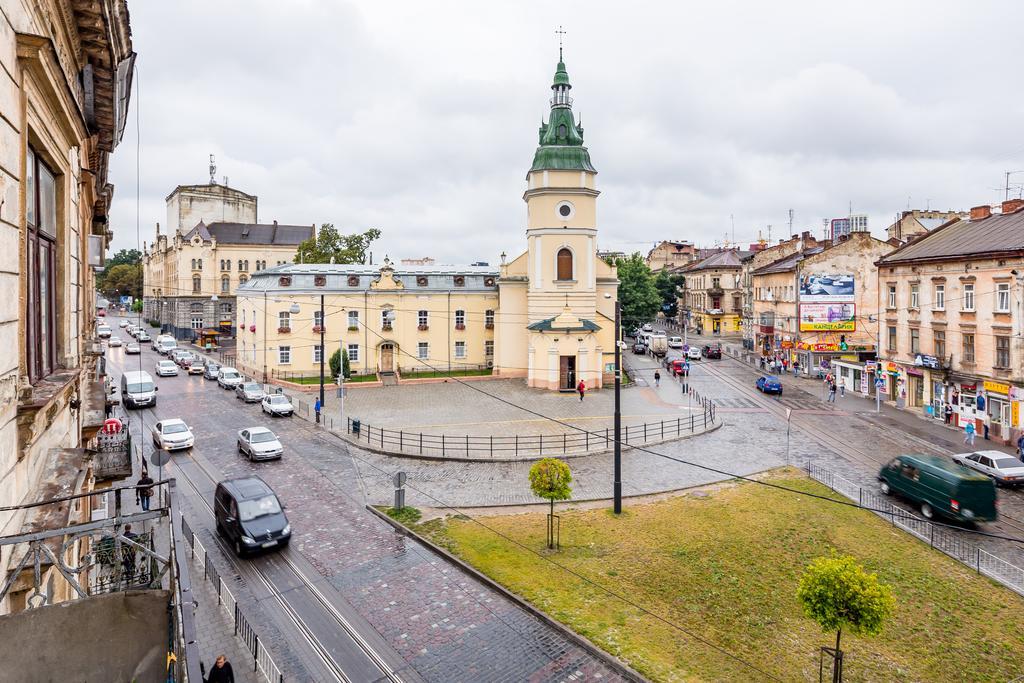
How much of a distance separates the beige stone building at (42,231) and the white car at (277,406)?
77.0ft

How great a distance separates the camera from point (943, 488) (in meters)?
17.2

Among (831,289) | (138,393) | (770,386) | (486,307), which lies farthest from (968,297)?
(138,393)

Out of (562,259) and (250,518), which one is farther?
(562,259)

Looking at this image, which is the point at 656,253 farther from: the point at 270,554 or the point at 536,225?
the point at 270,554

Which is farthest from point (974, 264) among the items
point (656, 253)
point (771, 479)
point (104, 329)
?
point (656, 253)

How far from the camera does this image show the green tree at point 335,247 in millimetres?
64938

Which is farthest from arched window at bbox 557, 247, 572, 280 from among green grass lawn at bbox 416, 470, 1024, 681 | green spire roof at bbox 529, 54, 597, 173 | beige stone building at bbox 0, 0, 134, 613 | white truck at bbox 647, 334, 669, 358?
beige stone building at bbox 0, 0, 134, 613

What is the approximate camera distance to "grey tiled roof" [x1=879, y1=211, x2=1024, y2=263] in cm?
2964

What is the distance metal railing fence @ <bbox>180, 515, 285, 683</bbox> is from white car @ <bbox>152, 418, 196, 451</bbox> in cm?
1068

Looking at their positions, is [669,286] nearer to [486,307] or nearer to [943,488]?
[486,307]

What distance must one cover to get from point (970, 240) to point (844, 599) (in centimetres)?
3097

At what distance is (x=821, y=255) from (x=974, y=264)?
748 inches

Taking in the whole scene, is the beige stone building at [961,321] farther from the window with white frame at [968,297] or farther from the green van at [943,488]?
the green van at [943,488]

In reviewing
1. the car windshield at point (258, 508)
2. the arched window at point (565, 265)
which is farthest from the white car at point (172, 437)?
the arched window at point (565, 265)
